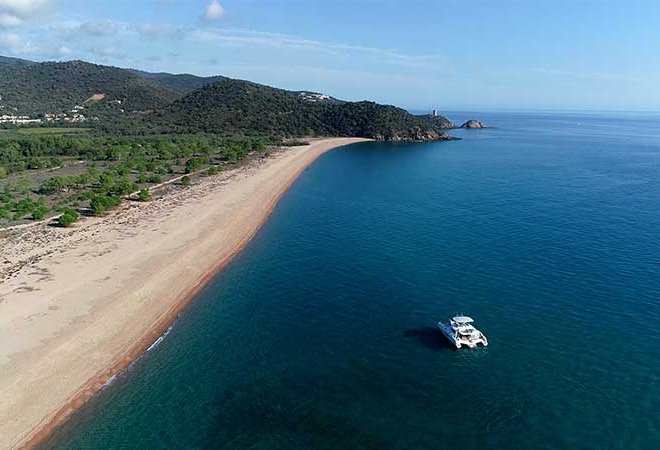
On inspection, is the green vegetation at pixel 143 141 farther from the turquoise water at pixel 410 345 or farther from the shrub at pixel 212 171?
the turquoise water at pixel 410 345

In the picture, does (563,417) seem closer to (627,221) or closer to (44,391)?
(44,391)

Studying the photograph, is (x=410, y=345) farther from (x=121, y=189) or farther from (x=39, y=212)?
(x=121, y=189)

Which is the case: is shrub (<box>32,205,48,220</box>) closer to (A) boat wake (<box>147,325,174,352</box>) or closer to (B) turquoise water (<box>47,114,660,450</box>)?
(B) turquoise water (<box>47,114,660,450</box>)

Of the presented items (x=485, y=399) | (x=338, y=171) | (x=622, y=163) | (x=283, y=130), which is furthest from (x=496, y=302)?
(x=283, y=130)

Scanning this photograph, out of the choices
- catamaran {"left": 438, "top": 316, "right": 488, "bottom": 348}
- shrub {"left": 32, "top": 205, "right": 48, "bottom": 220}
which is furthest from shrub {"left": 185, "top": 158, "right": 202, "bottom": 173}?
catamaran {"left": 438, "top": 316, "right": 488, "bottom": 348}

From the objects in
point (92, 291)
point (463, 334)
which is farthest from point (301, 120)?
point (463, 334)

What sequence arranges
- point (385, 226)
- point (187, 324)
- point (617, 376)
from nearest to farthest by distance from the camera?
point (617, 376), point (187, 324), point (385, 226)

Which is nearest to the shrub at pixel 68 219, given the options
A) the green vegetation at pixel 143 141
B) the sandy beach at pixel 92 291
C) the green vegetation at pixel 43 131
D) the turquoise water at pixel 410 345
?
the sandy beach at pixel 92 291
